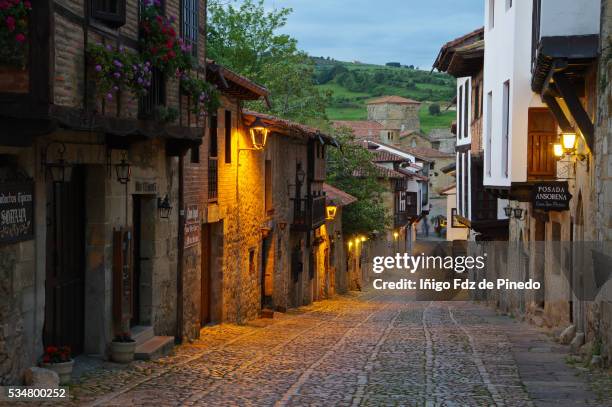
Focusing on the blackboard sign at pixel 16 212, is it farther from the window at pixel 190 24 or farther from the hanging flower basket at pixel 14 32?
the window at pixel 190 24

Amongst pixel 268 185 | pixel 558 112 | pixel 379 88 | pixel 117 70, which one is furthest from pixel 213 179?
pixel 379 88

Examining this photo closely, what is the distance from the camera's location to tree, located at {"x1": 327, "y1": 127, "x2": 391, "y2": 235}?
148 feet

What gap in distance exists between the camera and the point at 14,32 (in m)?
8.57

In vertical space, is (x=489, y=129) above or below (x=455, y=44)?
below

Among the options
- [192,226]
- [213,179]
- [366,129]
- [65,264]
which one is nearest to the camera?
[65,264]

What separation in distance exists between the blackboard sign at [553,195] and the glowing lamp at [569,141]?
218 centimetres

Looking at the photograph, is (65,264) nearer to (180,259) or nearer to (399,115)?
(180,259)

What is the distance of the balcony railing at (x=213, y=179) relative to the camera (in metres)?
19.3

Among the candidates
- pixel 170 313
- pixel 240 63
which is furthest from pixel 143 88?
pixel 240 63

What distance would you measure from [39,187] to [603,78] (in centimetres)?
768

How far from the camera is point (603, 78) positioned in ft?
42.2

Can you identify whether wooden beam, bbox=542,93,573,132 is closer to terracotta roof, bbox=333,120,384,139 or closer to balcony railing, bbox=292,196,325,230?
balcony railing, bbox=292,196,325,230

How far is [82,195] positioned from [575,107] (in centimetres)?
763

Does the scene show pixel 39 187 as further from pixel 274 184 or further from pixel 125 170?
pixel 274 184
